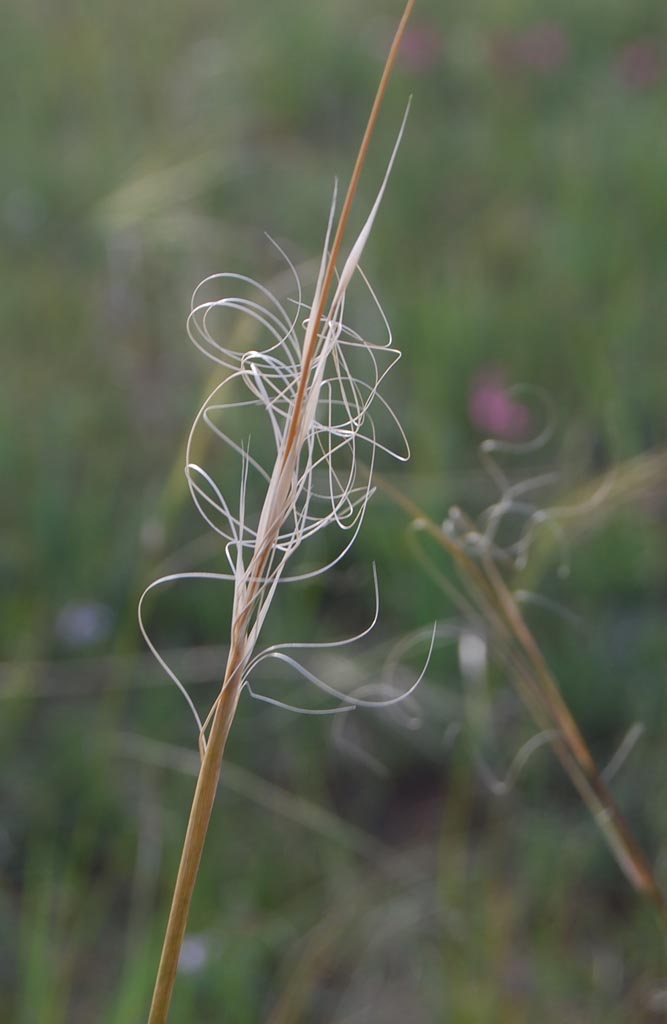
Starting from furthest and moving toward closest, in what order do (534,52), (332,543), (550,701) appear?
1. (534,52)
2. (332,543)
3. (550,701)

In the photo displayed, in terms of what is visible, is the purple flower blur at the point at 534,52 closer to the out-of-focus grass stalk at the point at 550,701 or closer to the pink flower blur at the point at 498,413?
the pink flower blur at the point at 498,413

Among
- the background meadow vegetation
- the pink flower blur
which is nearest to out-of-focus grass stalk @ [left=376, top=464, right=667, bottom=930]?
the background meadow vegetation

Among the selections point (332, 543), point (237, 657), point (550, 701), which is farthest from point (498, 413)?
point (237, 657)

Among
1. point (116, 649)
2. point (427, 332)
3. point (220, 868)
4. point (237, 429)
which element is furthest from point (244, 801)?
point (427, 332)

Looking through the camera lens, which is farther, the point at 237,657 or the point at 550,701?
the point at 550,701

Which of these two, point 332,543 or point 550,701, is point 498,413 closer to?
point 332,543

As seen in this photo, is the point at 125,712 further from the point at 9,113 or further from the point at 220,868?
the point at 9,113

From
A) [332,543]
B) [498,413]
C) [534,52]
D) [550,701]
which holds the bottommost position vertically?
[332,543]

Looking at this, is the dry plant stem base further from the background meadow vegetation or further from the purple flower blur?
the purple flower blur
